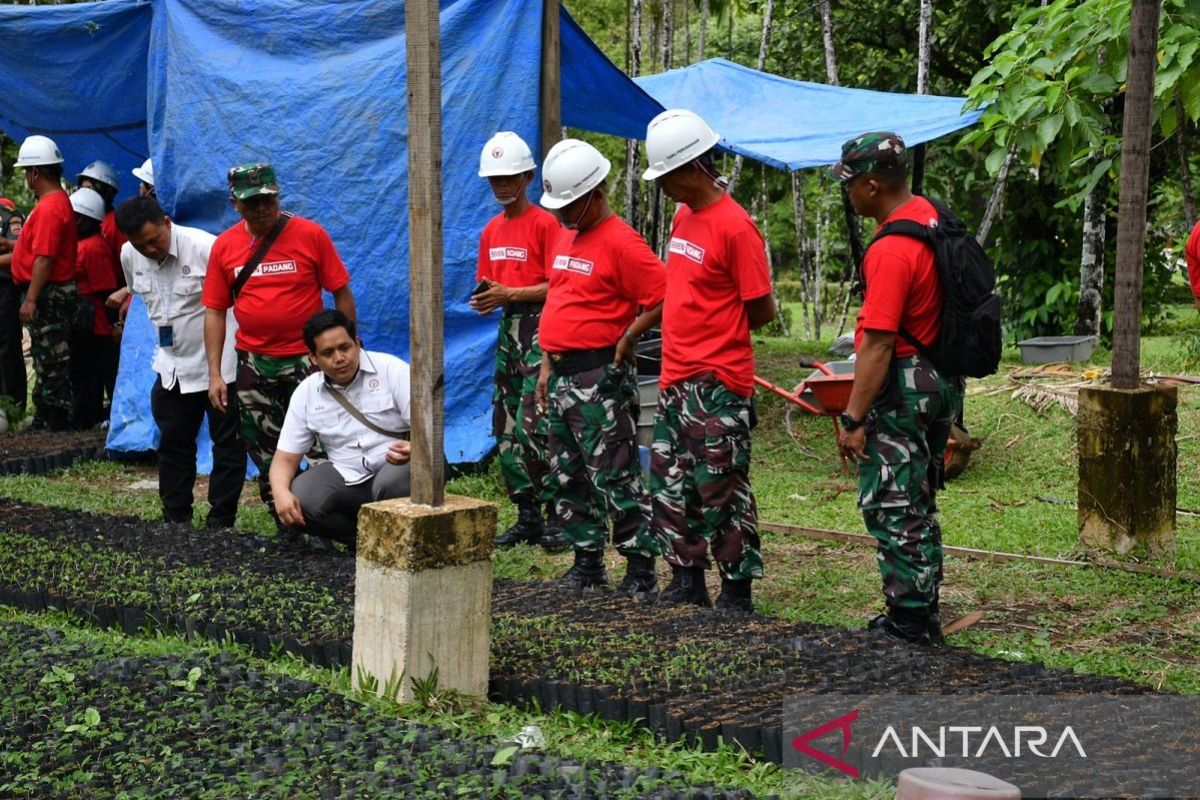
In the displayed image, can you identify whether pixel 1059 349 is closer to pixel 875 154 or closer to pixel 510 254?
pixel 510 254

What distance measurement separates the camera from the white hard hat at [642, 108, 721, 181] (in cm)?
499

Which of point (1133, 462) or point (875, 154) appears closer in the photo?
point (875, 154)

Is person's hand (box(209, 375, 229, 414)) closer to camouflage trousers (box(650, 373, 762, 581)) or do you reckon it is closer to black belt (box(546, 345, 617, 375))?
black belt (box(546, 345, 617, 375))

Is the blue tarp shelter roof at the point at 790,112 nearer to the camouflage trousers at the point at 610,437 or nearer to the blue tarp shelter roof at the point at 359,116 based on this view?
the blue tarp shelter roof at the point at 359,116

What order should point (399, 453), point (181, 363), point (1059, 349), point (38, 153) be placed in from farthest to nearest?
point (1059, 349) → point (38, 153) → point (181, 363) → point (399, 453)

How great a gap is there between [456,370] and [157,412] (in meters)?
1.94

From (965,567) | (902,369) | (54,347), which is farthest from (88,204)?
(902,369)

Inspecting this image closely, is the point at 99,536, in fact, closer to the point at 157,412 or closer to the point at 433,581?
the point at 157,412

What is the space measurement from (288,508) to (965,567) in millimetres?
3069

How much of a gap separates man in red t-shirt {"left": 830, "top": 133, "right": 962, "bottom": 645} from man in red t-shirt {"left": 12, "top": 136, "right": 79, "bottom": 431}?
6513 millimetres

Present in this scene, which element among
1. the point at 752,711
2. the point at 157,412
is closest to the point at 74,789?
the point at 752,711

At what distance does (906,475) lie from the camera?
15.1 feet

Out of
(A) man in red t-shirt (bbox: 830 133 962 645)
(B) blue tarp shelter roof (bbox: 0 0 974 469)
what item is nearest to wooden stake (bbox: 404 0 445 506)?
(A) man in red t-shirt (bbox: 830 133 962 645)

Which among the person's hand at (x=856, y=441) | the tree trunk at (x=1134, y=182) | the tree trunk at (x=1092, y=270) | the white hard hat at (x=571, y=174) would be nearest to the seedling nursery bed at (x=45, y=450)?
the white hard hat at (x=571, y=174)
